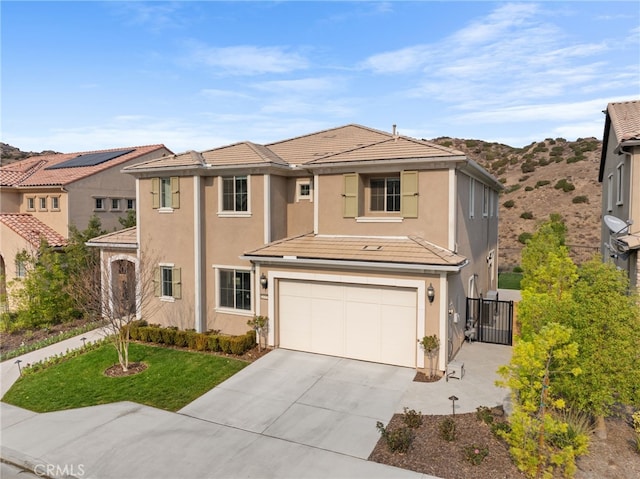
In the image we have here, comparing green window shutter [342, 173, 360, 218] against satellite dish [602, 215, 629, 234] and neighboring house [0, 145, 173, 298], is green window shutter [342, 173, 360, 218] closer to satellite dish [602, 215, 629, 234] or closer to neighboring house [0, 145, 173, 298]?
satellite dish [602, 215, 629, 234]

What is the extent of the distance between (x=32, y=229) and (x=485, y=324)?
72.9 feet

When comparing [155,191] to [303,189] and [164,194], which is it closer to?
[164,194]

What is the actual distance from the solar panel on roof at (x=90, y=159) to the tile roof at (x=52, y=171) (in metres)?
0.36

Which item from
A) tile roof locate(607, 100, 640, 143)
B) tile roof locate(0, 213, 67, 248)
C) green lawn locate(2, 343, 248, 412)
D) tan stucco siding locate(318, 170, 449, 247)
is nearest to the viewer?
green lawn locate(2, 343, 248, 412)

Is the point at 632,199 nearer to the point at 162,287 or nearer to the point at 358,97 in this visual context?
the point at 358,97

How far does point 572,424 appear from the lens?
7.91 metres

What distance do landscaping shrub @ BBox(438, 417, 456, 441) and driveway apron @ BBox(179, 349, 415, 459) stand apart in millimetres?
1279

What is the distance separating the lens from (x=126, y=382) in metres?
11.7

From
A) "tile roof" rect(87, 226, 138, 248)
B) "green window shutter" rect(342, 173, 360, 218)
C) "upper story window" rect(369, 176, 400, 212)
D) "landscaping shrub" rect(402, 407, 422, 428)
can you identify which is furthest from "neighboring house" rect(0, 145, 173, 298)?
"landscaping shrub" rect(402, 407, 422, 428)

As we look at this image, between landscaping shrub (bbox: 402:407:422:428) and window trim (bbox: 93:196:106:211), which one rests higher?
window trim (bbox: 93:196:106:211)

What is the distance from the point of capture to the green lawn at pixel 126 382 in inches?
418

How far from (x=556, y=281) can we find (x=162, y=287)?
47.1 feet

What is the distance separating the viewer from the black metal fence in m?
14.7

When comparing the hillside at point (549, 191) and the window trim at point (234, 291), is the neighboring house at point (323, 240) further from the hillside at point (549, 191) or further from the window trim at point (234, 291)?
the hillside at point (549, 191)
